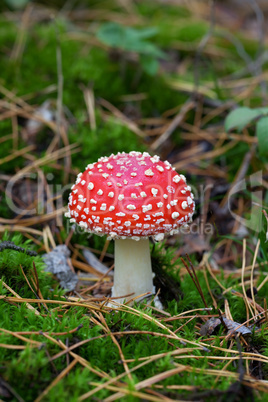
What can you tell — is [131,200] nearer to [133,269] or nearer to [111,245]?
[133,269]

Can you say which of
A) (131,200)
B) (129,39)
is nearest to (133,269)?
(131,200)

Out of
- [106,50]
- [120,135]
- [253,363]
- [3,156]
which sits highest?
[106,50]

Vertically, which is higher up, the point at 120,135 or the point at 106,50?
the point at 106,50

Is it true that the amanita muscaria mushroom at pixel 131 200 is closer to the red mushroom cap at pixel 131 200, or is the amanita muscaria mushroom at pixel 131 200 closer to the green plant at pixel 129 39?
the red mushroom cap at pixel 131 200

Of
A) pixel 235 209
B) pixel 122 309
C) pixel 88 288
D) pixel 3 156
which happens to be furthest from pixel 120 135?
pixel 122 309

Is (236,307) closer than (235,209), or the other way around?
(236,307)

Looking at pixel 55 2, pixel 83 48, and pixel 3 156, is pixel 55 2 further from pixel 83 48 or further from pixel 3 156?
pixel 3 156

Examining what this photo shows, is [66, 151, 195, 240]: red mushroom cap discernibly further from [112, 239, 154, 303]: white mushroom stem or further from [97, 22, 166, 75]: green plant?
[97, 22, 166, 75]: green plant
